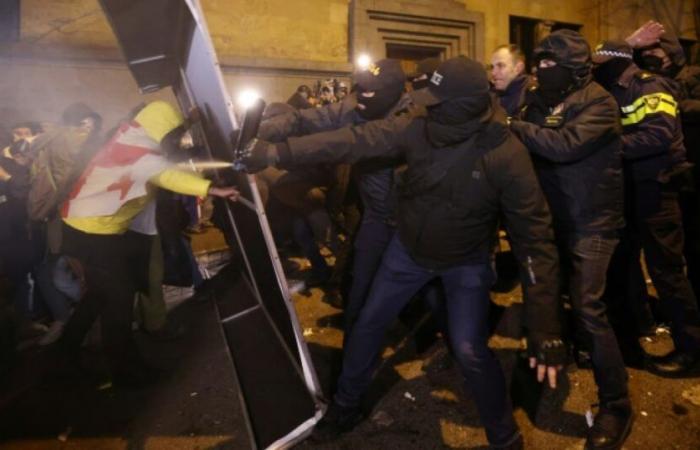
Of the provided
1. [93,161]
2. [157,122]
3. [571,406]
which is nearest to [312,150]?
[157,122]

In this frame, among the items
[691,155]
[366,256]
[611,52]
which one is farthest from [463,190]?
[691,155]

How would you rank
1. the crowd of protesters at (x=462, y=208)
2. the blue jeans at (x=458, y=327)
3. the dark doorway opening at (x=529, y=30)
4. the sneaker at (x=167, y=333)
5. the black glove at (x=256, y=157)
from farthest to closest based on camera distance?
1. the dark doorway opening at (x=529, y=30)
2. the sneaker at (x=167, y=333)
3. the blue jeans at (x=458, y=327)
4. the crowd of protesters at (x=462, y=208)
5. the black glove at (x=256, y=157)

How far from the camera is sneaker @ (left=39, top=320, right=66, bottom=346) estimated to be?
396 cm

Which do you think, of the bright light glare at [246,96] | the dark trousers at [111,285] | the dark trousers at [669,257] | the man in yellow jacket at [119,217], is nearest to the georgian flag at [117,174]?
the man in yellow jacket at [119,217]

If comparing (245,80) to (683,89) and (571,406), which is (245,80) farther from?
(571,406)

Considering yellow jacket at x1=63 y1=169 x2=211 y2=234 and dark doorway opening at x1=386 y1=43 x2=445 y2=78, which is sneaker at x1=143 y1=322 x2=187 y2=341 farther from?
dark doorway opening at x1=386 y1=43 x2=445 y2=78

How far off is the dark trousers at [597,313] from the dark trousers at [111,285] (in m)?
2.93

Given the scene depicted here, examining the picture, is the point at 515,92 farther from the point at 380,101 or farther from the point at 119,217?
the point at 119,217

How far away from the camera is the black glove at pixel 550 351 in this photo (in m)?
2.05

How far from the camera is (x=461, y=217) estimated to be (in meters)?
2.22

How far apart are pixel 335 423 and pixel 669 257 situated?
2.48 meters

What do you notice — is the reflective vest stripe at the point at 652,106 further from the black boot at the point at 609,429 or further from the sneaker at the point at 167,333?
the sneaker at the point at 167,333

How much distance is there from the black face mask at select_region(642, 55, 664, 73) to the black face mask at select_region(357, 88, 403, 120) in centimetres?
186

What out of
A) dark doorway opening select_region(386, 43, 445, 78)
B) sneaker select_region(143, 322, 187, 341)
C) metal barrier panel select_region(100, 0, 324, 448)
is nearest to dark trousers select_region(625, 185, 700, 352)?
metal barrier panel select_region(100, 0, 324, 448)
